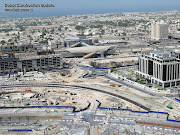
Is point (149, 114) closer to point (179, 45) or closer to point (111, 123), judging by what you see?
point (111, 123)

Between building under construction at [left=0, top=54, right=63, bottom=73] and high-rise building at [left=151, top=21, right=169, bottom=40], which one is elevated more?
high-rise building at [left=151, top=21, right=169, bottom=40]

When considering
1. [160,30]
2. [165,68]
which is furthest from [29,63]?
[160,30]

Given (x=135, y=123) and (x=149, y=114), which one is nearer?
(x=135, y=123)

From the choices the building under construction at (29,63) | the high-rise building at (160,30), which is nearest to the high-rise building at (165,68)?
the building under construction at (29,63)

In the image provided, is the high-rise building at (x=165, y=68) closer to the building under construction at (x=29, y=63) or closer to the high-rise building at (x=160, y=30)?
the building under construction at (x=29, y=63)

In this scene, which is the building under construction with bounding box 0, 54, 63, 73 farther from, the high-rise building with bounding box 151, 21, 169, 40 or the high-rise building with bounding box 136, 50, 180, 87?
the high-rise building with bounding box 151, 21, 169, 40

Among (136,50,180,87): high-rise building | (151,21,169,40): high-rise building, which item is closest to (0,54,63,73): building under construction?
(136,50,180,87): high-rise building

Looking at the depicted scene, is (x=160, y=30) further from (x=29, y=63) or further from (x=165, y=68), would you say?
(x=165, y=68)

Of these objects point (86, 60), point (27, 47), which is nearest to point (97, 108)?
point (86, 60)
